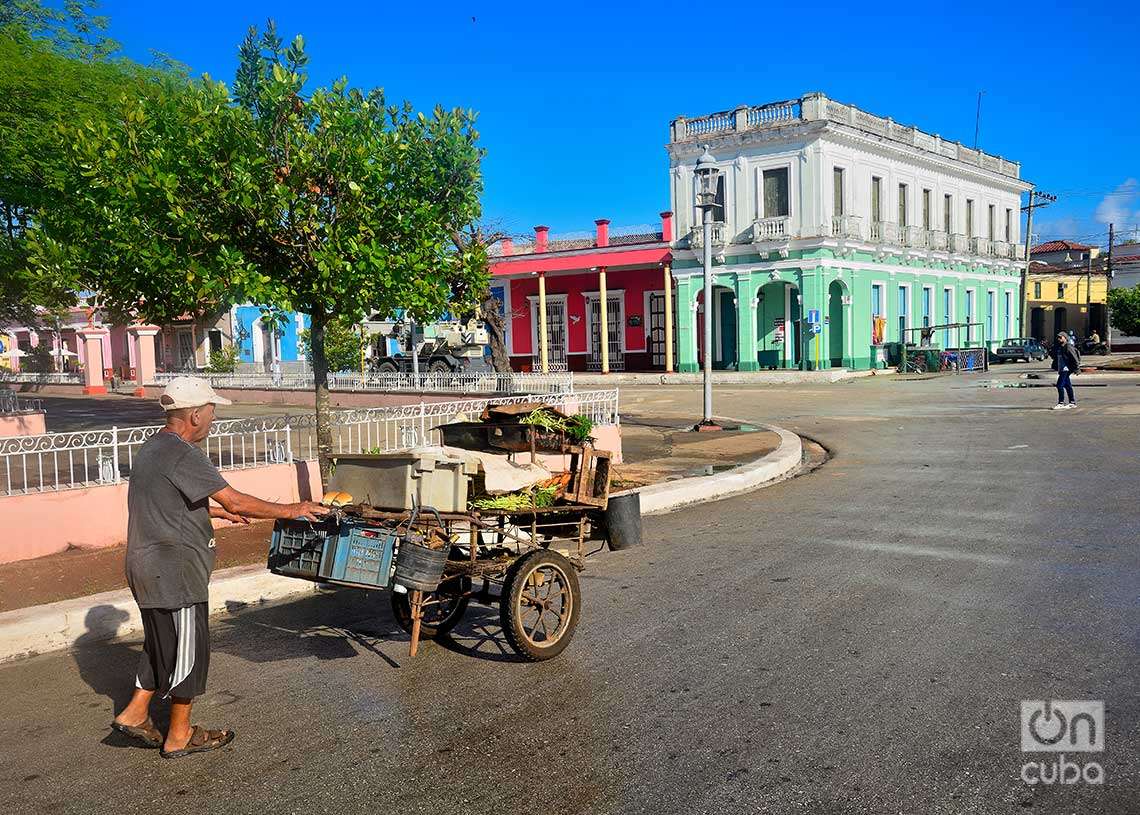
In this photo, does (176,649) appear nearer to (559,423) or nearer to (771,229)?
(559,423)

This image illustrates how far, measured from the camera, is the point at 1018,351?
43.5 metres

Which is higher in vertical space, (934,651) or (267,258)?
(267,258)

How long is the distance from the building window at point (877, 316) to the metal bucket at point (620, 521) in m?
34.0

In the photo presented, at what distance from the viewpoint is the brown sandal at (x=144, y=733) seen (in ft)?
13.8

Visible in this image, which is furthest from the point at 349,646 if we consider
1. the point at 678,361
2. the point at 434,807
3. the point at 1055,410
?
the point at 678,361

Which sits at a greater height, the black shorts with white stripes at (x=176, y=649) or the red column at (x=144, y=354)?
the red column at (x=144, y=354)

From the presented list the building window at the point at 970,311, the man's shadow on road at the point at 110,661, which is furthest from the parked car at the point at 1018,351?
the man's shadow on road at the point at 110,661

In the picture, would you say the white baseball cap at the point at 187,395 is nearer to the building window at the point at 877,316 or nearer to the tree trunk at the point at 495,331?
the tree trunk at the point at 495,331

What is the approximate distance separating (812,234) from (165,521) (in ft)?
112

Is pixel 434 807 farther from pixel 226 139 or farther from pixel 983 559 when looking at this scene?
pixel 226 139

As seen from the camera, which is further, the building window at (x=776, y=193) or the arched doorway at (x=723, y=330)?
the arched doorway at (x=723, y=330)

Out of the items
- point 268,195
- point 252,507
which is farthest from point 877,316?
point 252,507

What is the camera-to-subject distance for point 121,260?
8750mm

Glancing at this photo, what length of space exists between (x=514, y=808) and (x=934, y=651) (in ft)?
8.91
